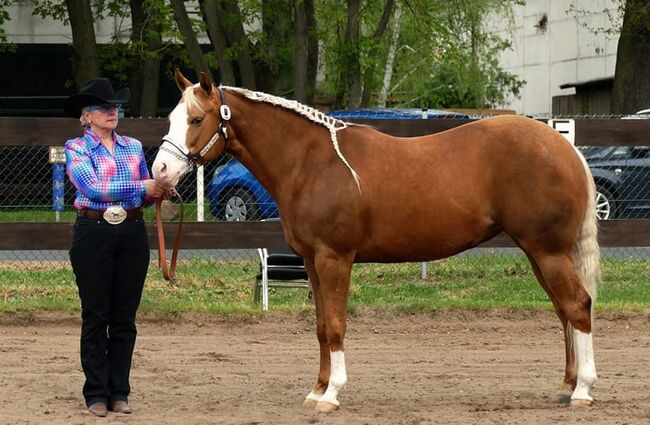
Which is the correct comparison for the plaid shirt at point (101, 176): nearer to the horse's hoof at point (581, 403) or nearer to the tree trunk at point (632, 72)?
the horse's hoof at point (581, 403)

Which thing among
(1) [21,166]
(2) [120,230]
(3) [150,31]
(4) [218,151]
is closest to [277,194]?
(4) [218,151]

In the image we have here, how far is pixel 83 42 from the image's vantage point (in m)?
22.1

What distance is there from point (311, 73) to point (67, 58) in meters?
10.9

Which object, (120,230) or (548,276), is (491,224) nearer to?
(548,276)

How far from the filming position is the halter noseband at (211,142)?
6.94m

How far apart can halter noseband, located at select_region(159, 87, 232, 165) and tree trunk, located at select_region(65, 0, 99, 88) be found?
1539 cm

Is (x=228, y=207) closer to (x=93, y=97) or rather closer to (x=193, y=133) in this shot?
(x=193, y=133)

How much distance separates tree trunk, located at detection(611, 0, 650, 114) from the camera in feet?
67.4

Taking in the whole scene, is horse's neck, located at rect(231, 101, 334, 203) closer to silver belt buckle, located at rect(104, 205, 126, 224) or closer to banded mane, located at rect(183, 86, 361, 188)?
banded mane, located at rect(183, 86, 361, 188)

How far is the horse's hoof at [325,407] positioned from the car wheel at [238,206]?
15.5 ft

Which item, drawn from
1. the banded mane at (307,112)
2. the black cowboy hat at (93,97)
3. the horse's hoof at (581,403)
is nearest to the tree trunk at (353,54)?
the banded mane at (307,112)

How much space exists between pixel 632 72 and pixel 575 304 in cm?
1460

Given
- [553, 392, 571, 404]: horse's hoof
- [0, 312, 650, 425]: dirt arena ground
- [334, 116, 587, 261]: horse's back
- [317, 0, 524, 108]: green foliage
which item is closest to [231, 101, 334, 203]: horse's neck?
[334, 116, 587, 261]: horse's back

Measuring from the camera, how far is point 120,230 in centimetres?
698
